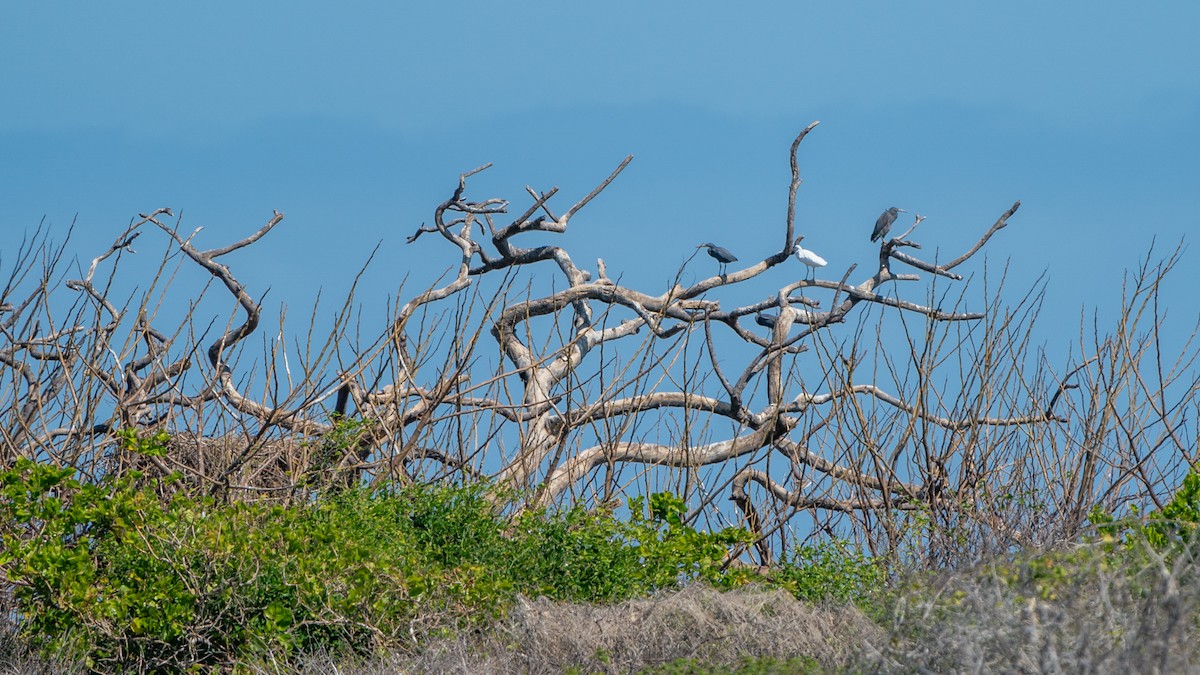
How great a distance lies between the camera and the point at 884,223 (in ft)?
40.0

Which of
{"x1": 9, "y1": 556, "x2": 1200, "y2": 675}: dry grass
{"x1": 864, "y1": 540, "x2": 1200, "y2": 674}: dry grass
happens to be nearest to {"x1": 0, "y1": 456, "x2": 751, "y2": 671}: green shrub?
{"x1": 9, "y1": 556, "x2": 1200, "y2": 675}: dry grass

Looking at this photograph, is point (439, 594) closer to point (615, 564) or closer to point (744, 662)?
point (615, 564)

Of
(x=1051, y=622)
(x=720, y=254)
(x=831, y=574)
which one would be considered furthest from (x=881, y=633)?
(x=720, y=254)

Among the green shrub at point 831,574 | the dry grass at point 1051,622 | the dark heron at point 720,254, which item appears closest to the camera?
the dry grass at point 1051,622

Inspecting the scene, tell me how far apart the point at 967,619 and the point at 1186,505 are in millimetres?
4128

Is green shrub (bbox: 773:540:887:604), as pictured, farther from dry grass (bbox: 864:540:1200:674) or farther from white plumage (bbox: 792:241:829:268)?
white plumage (bbox: 792:241:829:268)

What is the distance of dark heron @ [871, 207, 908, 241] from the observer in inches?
479

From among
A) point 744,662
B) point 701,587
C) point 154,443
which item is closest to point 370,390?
point 154,443

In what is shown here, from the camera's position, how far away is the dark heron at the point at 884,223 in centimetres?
1216

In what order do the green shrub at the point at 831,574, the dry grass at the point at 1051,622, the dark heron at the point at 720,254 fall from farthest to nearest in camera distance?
1. the dark heron at the point at 720,254
2. the green shrub at the point at 831,574
3. the dry grass at the point at 1051,622

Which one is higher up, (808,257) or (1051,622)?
(808,257)

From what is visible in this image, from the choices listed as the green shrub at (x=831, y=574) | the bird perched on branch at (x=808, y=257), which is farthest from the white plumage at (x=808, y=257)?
the green shrub at (x=831, y=574)

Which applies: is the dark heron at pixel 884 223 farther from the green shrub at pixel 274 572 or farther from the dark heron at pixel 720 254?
the green shrub at pixel 274 572

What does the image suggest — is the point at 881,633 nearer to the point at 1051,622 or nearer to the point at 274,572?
the point at 1051,622
